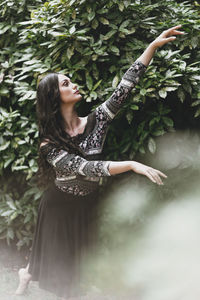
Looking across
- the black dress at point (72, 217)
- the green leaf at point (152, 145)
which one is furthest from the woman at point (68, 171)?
the green leaf at point (152, 145)

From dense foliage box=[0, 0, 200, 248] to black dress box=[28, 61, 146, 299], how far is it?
7.2 inches

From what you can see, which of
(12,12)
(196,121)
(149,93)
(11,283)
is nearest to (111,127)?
(149,93)

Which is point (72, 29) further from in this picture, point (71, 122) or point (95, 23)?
point (71, 122)

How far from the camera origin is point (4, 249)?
10.7ft

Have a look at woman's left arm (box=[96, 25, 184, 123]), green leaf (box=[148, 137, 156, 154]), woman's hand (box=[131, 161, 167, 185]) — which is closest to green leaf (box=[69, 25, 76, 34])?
woman's left arm (box=[96, 25, 184, 123])

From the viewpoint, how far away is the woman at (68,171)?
1.97 m

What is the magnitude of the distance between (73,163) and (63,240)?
67 cm

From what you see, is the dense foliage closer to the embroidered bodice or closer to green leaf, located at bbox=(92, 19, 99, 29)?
green leaf, located at bbox=(92, 19, 99, 29)

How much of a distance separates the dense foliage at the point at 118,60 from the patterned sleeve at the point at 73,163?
0.51 metres

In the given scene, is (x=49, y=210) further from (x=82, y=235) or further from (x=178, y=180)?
(x=178, y=180)

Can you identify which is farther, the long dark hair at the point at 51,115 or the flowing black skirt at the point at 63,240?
the flowing black skirt at the point at 63,240

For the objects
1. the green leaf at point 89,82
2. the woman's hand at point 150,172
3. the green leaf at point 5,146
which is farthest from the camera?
the green leaf at point 5,146

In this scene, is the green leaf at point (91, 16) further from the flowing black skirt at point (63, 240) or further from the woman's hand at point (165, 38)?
the flowing black skirt at point (63, 240)

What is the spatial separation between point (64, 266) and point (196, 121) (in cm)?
138
